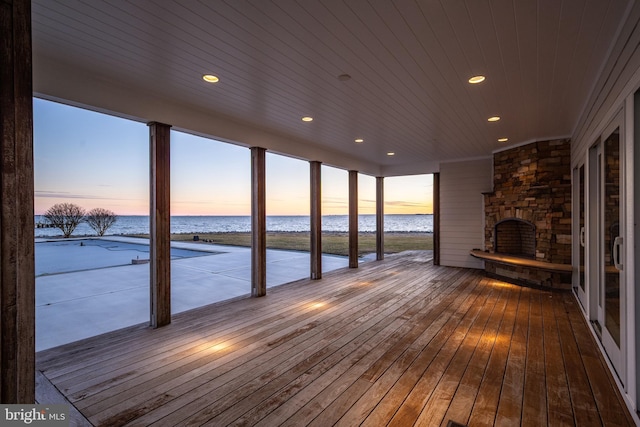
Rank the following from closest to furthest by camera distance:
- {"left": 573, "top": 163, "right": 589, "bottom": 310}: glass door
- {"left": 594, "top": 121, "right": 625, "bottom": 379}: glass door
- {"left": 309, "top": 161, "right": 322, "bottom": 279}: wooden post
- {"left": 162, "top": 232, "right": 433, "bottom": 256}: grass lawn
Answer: {"left": 594, "top": 121, "right": 625, "bottom": 379}: glass door < {"left": 573, "top": 163, "right": 589, "bottom": 310}: glass door < {"left": 309, "top": 161, "right": 322, "bottom": 279}: wooden post < {"left": 162, "top": 232, "right": 433, "bottom": 256}: grass lawn

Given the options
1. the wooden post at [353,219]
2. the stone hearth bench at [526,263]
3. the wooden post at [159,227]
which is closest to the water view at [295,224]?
the wooden post at [353,219]

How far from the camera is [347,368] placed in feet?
8.79

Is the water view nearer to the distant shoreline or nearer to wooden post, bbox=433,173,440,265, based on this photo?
the distant shoreline

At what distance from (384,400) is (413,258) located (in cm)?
739

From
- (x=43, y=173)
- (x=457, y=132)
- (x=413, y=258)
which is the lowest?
(x=413, y=258)

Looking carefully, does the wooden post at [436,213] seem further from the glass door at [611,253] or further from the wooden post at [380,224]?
the glass door at [611,253]

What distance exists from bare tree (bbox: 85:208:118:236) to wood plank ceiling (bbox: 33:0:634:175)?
1358 mm

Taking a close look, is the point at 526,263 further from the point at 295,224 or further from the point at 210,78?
the point at 295,224

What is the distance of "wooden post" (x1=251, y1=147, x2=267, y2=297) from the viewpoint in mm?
5117

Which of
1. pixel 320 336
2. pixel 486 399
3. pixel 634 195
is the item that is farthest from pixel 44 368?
pixel 634 195

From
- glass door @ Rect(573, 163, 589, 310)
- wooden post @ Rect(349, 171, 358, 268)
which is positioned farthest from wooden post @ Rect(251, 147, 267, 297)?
glass door @ Rect(573, 163, 589, 310)

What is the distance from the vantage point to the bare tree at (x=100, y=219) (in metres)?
3.77

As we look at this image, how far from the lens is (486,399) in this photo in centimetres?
223

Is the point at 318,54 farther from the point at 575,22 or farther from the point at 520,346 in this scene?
the point at 520,346
